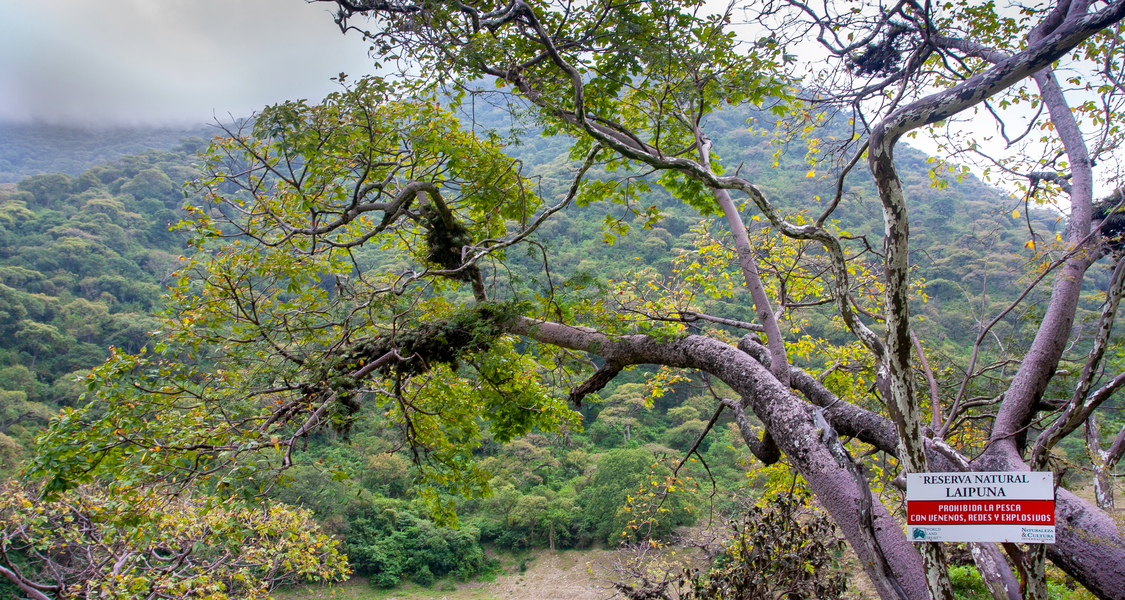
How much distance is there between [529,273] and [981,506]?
706cm

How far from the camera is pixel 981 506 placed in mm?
1660

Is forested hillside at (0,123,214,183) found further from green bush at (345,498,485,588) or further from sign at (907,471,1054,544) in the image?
sign at (907,471,1054,544)

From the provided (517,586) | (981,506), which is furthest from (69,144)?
(981,506)

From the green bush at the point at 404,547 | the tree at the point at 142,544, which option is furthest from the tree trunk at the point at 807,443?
the green bush at the point at 404,547

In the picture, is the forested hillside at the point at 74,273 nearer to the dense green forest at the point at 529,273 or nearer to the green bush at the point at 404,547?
Answer: the dense green forest at the point at 529,273

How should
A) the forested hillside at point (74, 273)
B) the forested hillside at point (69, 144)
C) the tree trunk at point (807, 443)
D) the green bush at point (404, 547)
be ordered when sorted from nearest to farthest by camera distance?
the tree trunk at point (807, 443)
the green bush at point (404, 547)
the forested hillside at point (74, 273)
the forested hillside at point (69, 144)

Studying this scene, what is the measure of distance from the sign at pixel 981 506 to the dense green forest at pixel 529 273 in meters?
3.25

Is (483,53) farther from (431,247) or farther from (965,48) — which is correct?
(965,48)

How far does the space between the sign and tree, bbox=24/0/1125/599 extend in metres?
0.14

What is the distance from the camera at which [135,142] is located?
6234 cm

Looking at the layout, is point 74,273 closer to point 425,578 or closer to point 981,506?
point 425,578

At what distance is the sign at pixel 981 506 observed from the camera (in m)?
1.59

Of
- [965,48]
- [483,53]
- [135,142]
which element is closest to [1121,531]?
[965,48]

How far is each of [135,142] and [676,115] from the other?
79218 mm
